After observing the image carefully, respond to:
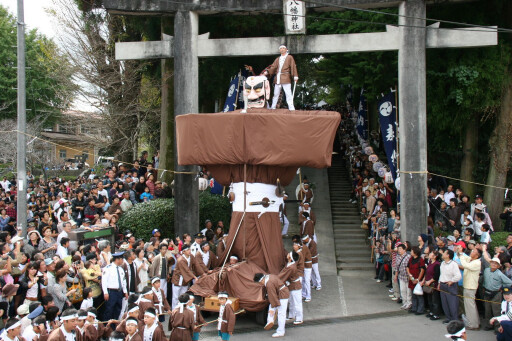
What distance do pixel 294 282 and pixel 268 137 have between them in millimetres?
3214

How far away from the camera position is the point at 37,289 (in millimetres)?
8852

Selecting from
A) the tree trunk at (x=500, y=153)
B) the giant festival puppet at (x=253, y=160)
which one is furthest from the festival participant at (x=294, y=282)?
the tree trunk at (x=500, y=153)

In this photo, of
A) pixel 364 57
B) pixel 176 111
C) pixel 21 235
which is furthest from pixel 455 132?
pixel 21 235

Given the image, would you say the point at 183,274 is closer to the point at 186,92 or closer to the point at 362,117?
the point at 186,92

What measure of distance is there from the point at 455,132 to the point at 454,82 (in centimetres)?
222

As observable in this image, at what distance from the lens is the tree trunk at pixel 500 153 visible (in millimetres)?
15781

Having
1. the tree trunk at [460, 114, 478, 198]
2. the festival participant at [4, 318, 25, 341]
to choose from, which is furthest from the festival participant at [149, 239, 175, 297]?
the tree trunk at [460, 114, 478, 198]

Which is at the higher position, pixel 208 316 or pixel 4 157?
pixel 4 157

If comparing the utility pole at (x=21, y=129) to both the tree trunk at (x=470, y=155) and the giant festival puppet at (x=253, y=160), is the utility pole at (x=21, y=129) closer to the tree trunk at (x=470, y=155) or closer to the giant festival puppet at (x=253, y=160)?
the giant festival puppet at (x=253, y=160)

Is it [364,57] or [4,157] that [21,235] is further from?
[4,157]

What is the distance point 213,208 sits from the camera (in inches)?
658

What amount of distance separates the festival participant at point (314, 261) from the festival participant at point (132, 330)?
21.2 ft

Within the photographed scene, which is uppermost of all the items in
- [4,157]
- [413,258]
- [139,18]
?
[139,18]

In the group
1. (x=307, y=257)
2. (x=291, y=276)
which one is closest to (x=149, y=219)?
(x=307, y=257)
